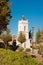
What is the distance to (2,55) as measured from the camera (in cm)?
1808

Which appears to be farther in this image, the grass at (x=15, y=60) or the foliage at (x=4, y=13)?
the foliage at (x=4, y=13)

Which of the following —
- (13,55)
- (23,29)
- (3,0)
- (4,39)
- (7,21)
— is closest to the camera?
(13,55)

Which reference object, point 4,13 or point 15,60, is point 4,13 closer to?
point 4,13

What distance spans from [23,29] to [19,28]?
2663mm

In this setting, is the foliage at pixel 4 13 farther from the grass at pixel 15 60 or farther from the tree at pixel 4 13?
the grass at pixel 15 60

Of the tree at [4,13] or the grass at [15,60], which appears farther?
the tree at [4,13]

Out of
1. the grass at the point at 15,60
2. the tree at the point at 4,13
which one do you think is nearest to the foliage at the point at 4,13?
the tree at the point at 4,13

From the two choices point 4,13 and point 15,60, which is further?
point 4,13

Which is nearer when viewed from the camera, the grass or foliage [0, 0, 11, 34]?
the grass

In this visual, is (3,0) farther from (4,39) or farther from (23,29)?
(23,29)

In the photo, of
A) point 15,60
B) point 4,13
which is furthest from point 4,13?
point 15,60

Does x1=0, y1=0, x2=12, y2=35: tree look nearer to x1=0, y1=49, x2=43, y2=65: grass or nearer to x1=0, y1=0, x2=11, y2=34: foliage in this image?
x1=0, y1=0, x2=11, y2=34: foliage

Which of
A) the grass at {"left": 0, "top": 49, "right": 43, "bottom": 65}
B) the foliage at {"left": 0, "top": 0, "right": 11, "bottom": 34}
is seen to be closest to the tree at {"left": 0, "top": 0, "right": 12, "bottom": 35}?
the foliage at {"left": 0, "top": 0, "right": 11, "bottom": 34}

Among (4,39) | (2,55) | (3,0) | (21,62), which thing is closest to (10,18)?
(3,0)
